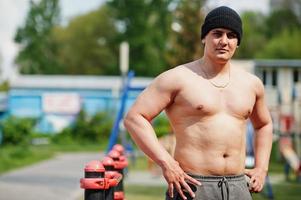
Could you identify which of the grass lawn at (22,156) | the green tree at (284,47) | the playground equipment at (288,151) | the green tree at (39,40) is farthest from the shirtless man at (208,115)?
the green tree at (284,47)

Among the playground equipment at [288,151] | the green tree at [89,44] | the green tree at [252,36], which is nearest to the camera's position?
the playground equipment at [288,151]

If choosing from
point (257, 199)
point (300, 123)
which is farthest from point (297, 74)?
point (257, 199)

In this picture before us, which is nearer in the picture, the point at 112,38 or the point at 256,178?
the point at 256,178

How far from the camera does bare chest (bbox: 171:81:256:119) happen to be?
412 cm

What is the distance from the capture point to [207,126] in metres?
4.12

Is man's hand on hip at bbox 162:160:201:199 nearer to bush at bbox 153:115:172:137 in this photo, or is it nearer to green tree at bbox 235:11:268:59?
bush at bbox 153:115:172:137

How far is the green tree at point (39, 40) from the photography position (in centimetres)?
7294

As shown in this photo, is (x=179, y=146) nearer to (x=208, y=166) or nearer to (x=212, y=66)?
(x=208, y=166)

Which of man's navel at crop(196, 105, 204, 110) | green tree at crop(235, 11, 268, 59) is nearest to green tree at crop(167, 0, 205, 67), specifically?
man's navel at crop(196, 105, 204, 110)

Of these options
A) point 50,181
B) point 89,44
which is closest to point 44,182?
point 50,181

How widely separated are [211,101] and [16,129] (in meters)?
27.2

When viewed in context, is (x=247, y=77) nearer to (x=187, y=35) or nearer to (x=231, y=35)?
(x=231, y=35)

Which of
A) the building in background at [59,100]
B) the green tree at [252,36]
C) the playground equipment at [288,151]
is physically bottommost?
the building in background at [59,100]

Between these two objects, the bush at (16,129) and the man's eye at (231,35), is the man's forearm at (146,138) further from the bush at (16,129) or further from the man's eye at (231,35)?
the bush at (16,129)
